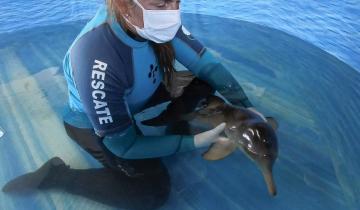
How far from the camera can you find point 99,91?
1974mm

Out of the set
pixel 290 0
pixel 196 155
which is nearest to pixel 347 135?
pixel 196 155

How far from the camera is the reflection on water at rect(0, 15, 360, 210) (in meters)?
2.35

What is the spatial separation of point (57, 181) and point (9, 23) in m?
2.41

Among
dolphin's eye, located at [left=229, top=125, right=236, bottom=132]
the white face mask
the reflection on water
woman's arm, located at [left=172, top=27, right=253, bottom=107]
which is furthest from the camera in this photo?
woman's arm, located at [left=172, top=27, right=253, bottom=107]

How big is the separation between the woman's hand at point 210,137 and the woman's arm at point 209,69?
1.51 ft

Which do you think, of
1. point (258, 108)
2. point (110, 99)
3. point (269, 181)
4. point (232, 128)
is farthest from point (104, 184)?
point (258, 108)

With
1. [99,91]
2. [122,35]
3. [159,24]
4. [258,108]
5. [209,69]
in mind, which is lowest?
[258,108]

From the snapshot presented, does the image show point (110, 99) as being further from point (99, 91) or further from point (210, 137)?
point (210, 137)

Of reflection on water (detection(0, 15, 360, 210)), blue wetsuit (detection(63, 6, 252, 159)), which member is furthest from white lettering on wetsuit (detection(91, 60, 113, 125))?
reflection on water (detection(0, 15, 360, 210))

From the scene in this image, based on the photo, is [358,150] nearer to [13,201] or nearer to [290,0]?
[13,201]

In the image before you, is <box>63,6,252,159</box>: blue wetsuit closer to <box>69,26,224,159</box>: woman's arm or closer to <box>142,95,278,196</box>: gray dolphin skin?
<box>69,26,224,159</box>: woman's arm

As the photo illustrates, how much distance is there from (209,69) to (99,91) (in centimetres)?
90

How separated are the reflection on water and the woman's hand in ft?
1.00

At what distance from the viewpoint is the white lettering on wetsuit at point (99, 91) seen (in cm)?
194
